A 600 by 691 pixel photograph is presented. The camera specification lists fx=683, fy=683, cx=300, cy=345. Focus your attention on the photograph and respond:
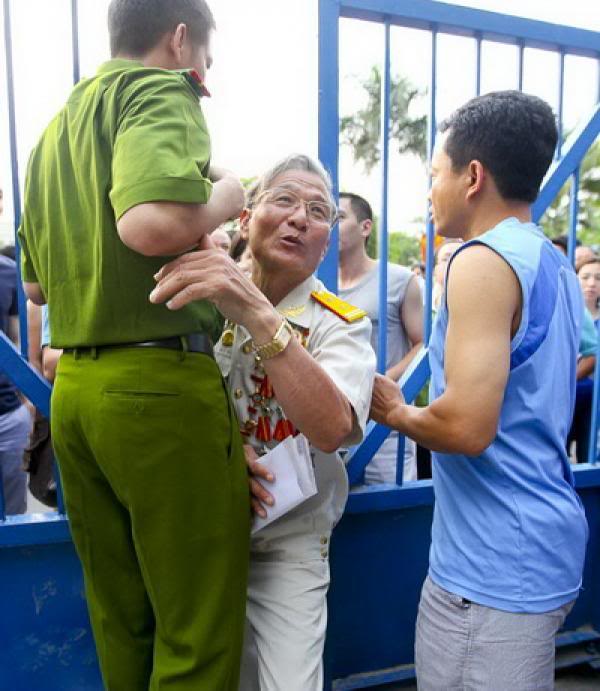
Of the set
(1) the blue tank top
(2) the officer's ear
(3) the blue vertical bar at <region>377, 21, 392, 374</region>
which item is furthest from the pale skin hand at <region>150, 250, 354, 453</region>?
(3) the blue vertical bar at <region>377, 21, 392, 374</region>

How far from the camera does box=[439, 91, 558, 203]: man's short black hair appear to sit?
1.40 meters

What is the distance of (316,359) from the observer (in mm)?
1504

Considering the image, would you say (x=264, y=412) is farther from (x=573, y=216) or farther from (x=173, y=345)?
(x=573, y=216)

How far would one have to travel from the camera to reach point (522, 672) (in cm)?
135

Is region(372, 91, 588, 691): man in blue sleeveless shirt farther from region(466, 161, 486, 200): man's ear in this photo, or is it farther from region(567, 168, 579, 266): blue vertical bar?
region(567, 168, 579, 266): blue vertical bar

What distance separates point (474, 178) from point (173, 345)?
2.34 feet

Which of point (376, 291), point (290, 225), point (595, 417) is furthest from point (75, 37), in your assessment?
point (595, 417)

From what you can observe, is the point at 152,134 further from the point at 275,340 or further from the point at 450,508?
the point at 450,508

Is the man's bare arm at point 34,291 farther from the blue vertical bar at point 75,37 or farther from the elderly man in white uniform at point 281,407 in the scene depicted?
the blue vertical bar at point 75,37

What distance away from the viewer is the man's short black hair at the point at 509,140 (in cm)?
140

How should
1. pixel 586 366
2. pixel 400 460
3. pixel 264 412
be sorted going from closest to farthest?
pixel 264 412 < pixel 400 460 < pixel 586 366

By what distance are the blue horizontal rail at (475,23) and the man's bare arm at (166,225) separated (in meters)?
1.12

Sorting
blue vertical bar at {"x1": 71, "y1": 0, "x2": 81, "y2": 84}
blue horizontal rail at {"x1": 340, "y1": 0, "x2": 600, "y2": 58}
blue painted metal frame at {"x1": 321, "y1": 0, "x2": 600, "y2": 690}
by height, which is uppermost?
blue horizontal rail at {"x1": 340, "y1": 0, "x2": 600, "y2": 58}

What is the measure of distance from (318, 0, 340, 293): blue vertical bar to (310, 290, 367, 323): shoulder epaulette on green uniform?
0.42 metres
